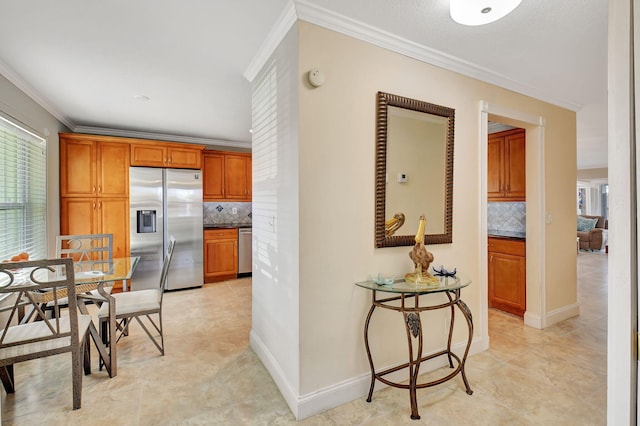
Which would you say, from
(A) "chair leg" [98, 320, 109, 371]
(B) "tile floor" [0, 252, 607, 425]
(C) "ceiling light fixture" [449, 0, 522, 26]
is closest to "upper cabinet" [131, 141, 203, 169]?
(B) "tile floor" [0, 252, 607, 425]

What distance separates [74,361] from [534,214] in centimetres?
417

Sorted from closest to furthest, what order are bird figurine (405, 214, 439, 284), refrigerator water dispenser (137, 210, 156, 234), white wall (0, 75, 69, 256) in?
bird figurine (405, 214, 439, 284) < white wall (0, 75, 69, 256) < refrigerator water dispenser (137, 210, 156, 234)

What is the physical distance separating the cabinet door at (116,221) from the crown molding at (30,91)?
1146 mm

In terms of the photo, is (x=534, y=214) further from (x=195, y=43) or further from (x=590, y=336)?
(x=195, y=43)

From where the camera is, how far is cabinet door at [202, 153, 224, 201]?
17.2 ft

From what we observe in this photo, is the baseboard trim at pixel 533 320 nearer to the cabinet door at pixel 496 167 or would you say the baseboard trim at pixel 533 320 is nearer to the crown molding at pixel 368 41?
the cabinet door at pixel 496 167

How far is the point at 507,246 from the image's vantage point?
3.52 metres

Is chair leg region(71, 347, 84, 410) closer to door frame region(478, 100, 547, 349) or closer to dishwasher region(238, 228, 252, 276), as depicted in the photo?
dishwasher region(238, 228, 252, 276)

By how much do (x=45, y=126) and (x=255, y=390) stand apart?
153 inches

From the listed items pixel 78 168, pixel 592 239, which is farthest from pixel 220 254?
pixel 592 239

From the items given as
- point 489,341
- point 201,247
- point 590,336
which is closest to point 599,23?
point 489,341

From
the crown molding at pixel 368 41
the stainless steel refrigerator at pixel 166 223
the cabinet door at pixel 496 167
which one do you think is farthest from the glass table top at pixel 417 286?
the stainless steel refrigerator at pixel 166 223

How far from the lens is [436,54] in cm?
229

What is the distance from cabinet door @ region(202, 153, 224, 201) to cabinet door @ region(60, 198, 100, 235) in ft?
5.10
